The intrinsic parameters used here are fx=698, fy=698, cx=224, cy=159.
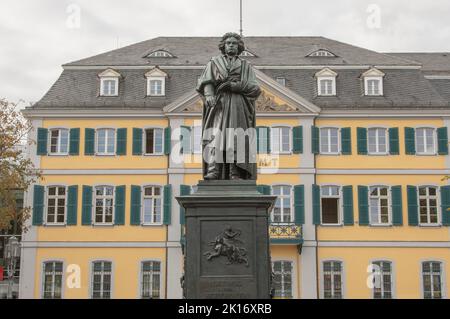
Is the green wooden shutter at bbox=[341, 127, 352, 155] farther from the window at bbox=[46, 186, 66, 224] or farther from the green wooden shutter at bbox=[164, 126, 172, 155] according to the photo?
the window at bbox=[46, 186, 66, 224]

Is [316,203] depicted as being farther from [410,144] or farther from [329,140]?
[410,144]

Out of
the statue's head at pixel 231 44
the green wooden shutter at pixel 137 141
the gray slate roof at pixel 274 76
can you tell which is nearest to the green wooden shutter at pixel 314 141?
the gray slate roof at pixel 274 76

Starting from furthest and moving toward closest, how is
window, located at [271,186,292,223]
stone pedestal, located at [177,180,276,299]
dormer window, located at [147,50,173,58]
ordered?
1. dormer window, located at [147,50,173,58]
2. window, located at [271,186,292,223]
3. stone pedestal, located at [177,180,276,299]

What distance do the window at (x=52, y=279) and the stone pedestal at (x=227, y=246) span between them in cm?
2216

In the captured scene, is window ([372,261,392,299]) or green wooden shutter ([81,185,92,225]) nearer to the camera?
window ([372,261,392,299])

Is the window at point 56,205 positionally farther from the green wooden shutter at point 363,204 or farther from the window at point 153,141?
the green wooden shutter at point 363,204

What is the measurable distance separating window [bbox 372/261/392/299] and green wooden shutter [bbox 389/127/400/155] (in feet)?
15.5

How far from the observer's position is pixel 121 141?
30.1 m

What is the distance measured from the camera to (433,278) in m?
28.9

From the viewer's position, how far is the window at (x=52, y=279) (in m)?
28.8

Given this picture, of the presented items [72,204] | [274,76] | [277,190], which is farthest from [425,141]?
[72,204]

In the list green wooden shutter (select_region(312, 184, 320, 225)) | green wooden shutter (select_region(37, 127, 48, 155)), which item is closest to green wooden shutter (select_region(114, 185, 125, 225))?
green wooden shutter (select_region(37, 127, 48, 155))

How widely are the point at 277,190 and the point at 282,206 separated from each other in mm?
731

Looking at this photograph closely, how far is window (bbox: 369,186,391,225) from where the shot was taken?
29.4 metres
